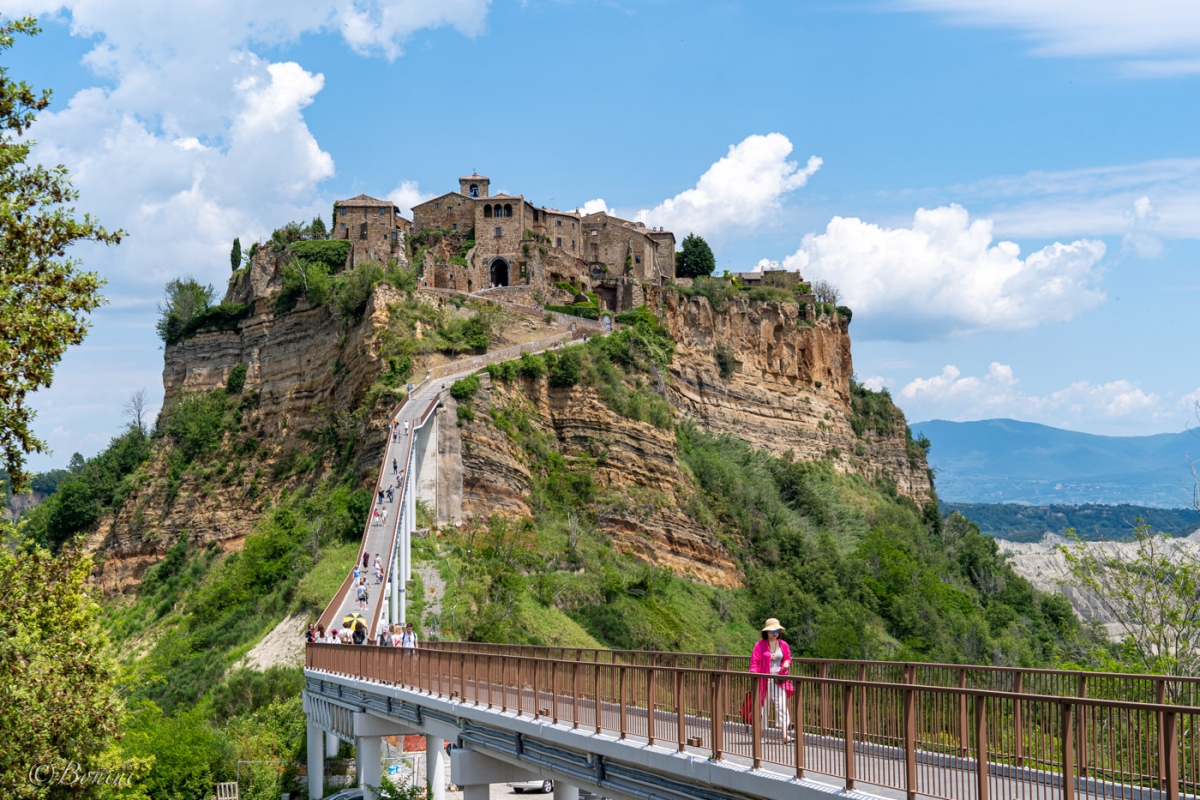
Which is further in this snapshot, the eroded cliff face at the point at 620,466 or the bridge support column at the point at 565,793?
the eroded cliff face at the point at 620,466

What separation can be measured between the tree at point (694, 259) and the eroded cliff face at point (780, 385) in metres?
6.48

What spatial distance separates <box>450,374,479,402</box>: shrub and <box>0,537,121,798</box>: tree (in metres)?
37.8

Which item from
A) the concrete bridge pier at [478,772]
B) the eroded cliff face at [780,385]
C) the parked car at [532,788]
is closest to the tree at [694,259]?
the eroded cliff face at [780,385]

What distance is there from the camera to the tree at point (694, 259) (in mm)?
100000

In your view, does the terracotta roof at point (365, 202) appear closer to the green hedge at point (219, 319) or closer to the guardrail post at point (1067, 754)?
the green hedge at point (219, 319)

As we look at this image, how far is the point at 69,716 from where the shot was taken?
60.7 ft

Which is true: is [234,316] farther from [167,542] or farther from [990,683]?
[990,683]

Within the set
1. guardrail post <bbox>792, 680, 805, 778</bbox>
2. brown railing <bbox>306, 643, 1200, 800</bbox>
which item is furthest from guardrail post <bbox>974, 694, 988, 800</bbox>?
guardrail post <bbox>792, 680, 805, 778</bbox>

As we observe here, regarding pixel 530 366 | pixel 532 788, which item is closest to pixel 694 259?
pixel 530 366

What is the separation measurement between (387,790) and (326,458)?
34.8m

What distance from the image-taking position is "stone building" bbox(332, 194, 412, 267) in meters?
81.2

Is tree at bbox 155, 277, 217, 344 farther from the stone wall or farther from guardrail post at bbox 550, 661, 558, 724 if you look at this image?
guardrail post at bbox 550, 661, 558, 724

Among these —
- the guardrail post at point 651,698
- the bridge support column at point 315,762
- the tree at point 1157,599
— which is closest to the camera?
the guardrail post at point 651,698

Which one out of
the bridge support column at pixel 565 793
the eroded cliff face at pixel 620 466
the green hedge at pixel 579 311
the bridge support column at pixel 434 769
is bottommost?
the bridge support column at pixel 434 769
